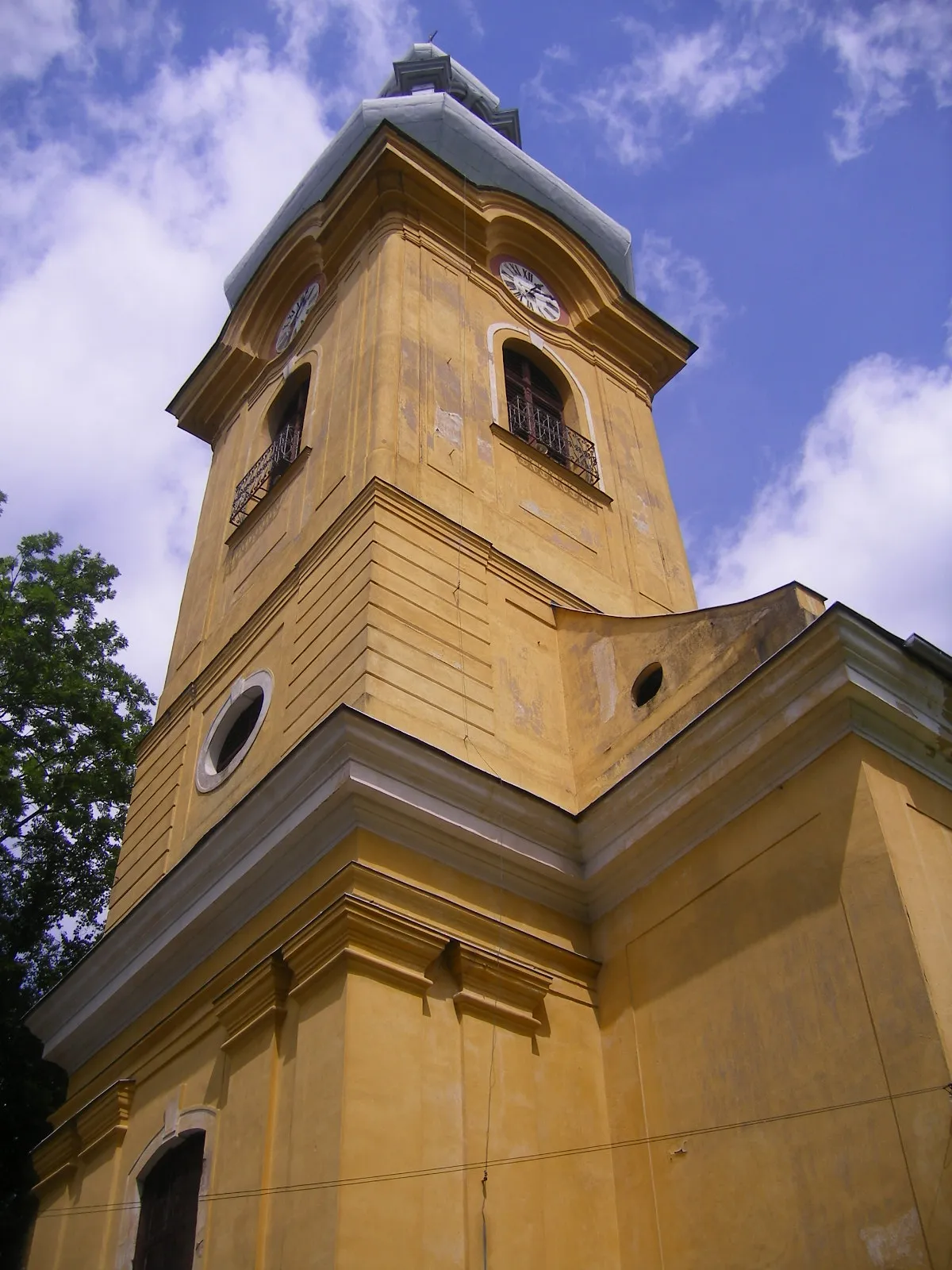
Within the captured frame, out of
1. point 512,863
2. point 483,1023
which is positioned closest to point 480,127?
point 512,863

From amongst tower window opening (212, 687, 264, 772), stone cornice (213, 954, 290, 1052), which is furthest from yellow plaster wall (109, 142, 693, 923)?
stone cornice (213, 954, 290, 1052)

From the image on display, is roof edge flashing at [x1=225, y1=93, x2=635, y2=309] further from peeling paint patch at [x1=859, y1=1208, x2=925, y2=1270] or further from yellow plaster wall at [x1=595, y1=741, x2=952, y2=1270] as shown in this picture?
peeling paint patch at [x1=859, y1=1208, x2=925, y2=1270]

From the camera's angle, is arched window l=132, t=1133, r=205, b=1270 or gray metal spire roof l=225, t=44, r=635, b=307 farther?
gray metal spire roof l=225, t=44, r=635, b=307

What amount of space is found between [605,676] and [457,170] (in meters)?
7.56

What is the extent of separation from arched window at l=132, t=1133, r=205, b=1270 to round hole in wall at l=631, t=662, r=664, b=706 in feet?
14.3

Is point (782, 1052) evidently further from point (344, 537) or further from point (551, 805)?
point (344, 537)

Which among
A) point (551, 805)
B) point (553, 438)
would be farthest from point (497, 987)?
point (553, 438)

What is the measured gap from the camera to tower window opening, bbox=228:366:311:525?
1334cm

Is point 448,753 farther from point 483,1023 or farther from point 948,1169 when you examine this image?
point 948,1169

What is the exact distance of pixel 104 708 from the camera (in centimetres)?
1523

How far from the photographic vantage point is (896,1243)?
19.7 ft

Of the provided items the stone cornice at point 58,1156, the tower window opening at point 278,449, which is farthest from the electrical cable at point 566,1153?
the tower window opening at point 278,449

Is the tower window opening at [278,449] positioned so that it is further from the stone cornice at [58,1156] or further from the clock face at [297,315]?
the stone cornice at [58,1156]

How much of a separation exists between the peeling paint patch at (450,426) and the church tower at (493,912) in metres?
0.05
